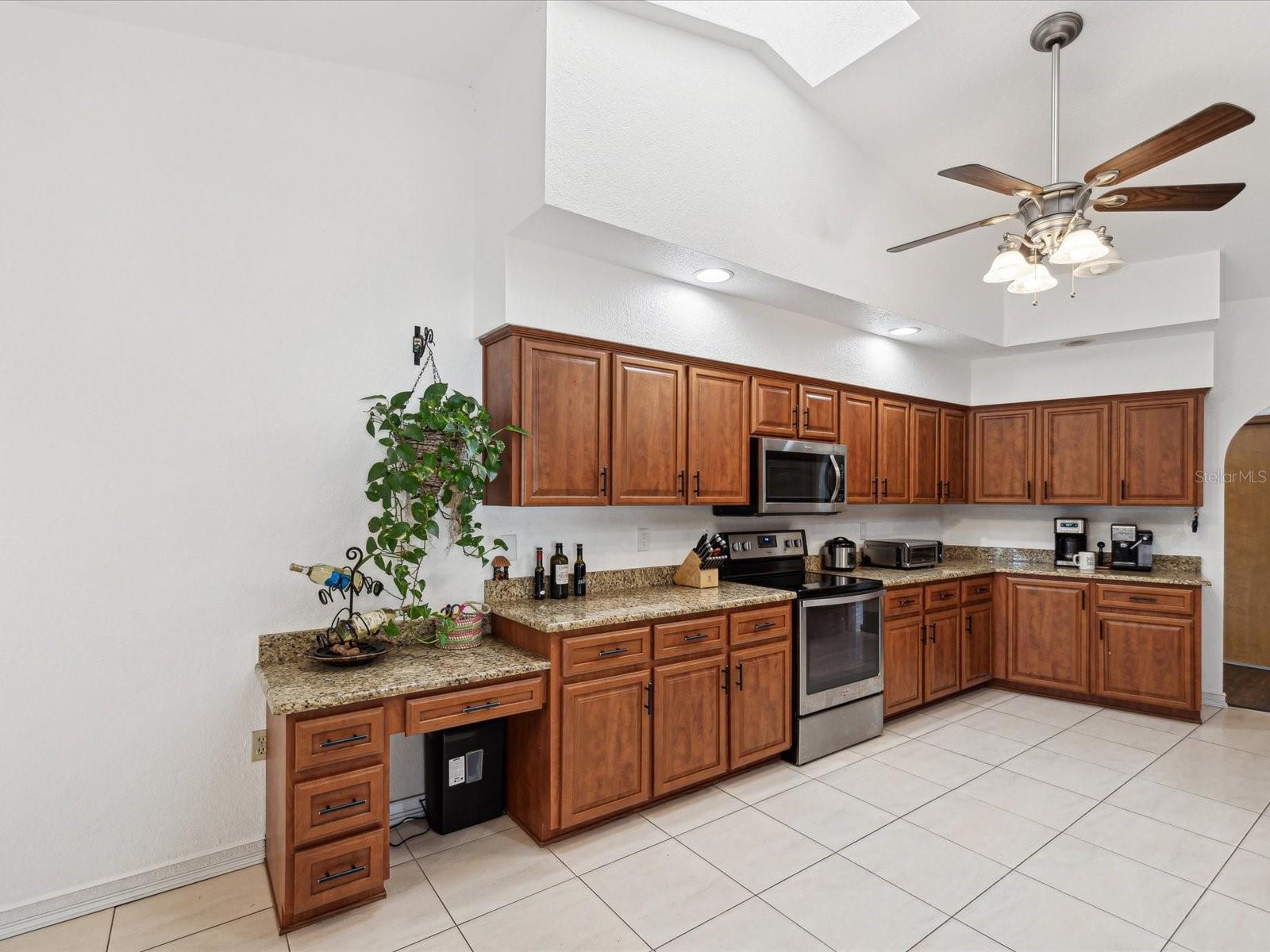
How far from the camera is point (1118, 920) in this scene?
2240 mm

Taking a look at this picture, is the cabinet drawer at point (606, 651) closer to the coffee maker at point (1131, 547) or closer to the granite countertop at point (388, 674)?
the granite countertop at point (388, 674)

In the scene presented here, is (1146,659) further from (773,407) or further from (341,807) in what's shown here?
(341,807)

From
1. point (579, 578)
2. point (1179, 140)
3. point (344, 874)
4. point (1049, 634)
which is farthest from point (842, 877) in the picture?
point (1049, 634)

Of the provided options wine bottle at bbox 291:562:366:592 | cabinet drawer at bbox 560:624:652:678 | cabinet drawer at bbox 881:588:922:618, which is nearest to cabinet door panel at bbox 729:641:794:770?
cabinet drawer at bbox 560:624:652:678

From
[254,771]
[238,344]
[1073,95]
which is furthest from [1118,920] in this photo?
[238,344]

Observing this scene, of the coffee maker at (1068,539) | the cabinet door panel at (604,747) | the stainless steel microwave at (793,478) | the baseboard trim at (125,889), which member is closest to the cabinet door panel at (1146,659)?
the coffee maker at (1068,539)

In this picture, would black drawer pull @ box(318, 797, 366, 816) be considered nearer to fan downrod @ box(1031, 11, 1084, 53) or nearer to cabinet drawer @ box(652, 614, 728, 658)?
cabinet drawer @ box(652, 614, 728, 658)

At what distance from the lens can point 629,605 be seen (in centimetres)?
302

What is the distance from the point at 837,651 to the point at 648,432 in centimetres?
168

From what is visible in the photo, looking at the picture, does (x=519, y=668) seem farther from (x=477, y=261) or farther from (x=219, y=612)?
(x=477, y=261)

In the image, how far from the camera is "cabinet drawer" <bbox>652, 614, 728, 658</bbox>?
293 centimetres

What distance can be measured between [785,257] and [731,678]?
213cm

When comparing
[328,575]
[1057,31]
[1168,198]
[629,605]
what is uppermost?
[1057,31]

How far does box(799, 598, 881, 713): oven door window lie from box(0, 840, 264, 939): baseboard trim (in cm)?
263
